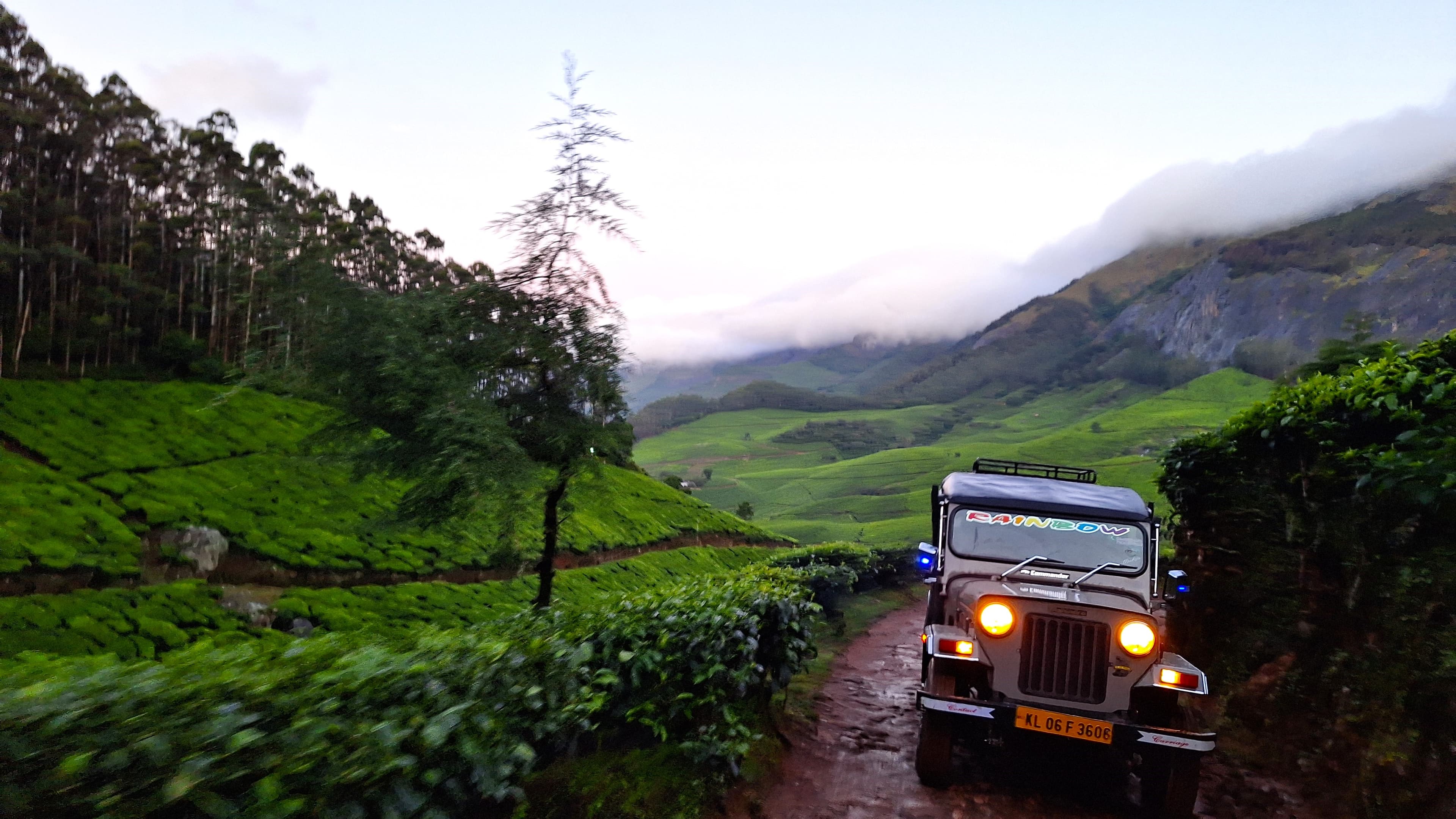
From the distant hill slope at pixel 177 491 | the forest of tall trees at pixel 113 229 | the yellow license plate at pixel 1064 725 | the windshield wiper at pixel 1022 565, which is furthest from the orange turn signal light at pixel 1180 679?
the forest of tall trees at pixel 113 229

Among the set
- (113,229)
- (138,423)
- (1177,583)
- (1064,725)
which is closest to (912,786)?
(1064,725)

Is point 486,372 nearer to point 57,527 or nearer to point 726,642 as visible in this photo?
point 726,642

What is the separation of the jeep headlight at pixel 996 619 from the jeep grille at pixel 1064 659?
0.18 meters

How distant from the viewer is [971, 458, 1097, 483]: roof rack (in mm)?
10344

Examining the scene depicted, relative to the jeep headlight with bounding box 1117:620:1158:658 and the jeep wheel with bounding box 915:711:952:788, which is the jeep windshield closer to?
the jeep headlight with bounding box 1117:620:1158:658

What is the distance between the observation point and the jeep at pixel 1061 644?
6.76 metres

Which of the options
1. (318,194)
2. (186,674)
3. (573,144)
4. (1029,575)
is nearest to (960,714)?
(1029,575)

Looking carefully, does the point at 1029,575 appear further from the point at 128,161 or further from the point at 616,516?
the point at 128,161

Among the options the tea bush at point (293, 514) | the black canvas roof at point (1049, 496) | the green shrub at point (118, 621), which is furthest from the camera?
the tea bush at point (293, 514)

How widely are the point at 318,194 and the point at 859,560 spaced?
227ft

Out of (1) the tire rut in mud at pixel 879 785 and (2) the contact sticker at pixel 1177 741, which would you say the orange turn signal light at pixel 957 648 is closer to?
(1) the tire rut in mud at pixel 879 785

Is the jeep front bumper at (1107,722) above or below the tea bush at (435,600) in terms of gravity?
above

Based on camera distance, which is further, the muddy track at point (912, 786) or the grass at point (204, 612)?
the grass at point (204, 612)

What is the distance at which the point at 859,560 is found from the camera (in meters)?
26.2
